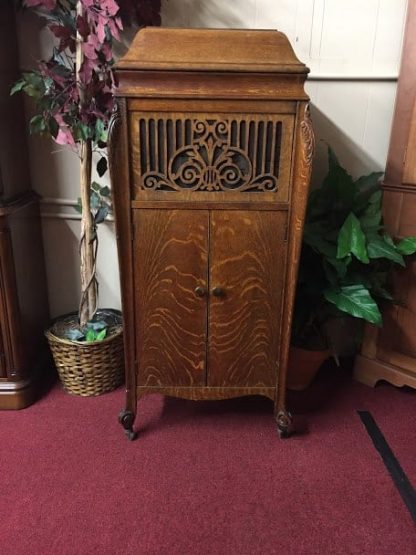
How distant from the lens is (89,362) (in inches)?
69.3

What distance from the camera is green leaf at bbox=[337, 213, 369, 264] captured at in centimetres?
154

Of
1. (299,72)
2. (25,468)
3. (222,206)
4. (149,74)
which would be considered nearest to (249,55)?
(299,72)

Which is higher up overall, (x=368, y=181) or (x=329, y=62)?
(x=329, y=62)

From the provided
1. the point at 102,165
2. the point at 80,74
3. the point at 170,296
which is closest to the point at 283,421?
the point at 170,296

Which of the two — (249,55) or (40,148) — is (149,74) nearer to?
(249,55)

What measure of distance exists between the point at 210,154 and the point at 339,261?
63cm

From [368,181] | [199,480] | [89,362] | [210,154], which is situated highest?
[210,154]

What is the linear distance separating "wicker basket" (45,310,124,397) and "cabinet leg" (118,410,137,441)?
0.96ft

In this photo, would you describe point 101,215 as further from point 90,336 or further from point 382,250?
point 382,250

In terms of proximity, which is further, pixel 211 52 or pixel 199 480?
pixel 199 480

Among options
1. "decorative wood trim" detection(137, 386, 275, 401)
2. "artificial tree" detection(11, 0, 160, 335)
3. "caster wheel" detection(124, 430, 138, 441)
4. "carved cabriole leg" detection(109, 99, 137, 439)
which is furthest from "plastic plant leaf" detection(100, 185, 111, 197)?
"caster wheel" detection(124, 430, 138, 441)

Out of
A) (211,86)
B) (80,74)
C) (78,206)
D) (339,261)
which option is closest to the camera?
(211,86)

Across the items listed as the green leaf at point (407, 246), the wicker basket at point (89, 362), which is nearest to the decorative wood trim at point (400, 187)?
the green leaf at point (407, 246)

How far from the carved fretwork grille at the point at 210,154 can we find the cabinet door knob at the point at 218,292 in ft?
1.01
